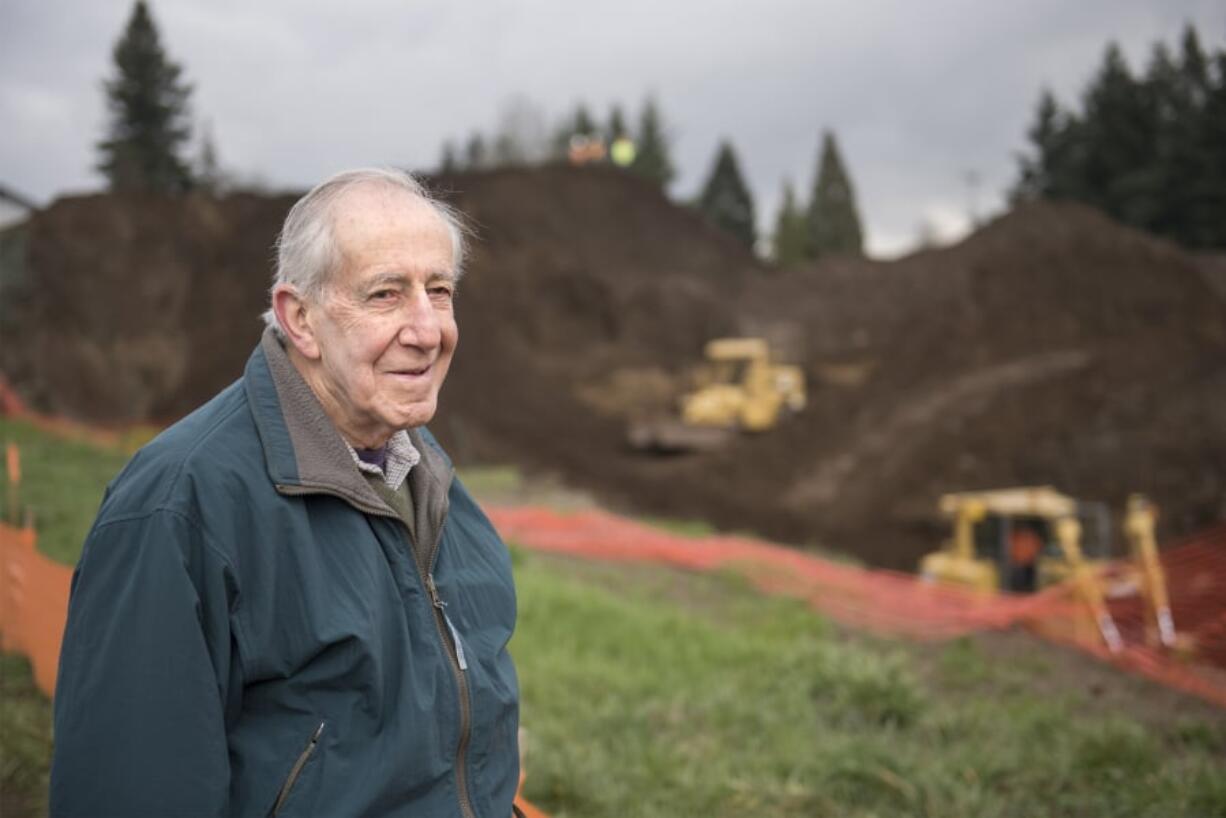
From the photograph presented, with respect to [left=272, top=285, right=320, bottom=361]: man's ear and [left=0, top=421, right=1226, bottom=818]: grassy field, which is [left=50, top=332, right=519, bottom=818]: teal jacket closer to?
[left=272, top=285, right=320, bottom=361]: man's ear

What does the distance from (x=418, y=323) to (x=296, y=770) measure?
31.4 inches

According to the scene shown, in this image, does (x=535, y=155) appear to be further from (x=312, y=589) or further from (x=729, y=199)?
(x=312, y=589)

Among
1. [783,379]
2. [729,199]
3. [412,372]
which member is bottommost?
[783,379]

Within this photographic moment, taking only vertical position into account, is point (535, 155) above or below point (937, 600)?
above

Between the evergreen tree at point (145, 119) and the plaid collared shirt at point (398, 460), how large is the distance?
23363 millimetres

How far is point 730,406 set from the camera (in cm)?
2203

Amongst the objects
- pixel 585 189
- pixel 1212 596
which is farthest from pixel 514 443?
pixel 1212 596

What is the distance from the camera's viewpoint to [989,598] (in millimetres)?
9383

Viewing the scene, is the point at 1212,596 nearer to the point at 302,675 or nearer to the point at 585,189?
the point at 302,675

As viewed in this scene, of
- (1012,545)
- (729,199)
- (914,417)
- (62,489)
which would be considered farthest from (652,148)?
(62,489)

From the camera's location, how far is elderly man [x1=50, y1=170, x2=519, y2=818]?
4.78 feet

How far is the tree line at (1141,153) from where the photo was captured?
25.1 meters

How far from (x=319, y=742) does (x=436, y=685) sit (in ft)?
0.74

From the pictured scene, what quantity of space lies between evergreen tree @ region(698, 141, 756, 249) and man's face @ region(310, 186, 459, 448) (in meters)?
51.5
